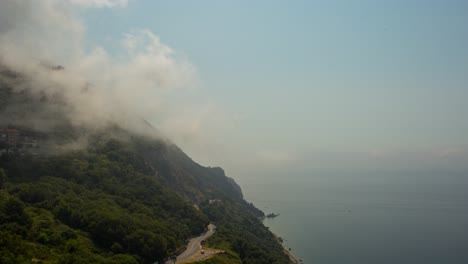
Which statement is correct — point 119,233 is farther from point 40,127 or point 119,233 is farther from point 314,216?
point 314,216

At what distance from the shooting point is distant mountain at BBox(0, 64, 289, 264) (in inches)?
1975

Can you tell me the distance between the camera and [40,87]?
119 m

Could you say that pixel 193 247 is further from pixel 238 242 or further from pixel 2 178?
pixel 2 178

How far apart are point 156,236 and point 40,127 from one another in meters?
62.0

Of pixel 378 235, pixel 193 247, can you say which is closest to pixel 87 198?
pixel 193 247

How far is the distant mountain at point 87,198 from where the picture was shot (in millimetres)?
50156

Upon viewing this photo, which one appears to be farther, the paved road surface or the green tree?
the green tree

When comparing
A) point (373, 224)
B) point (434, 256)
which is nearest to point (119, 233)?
point (434, 256)

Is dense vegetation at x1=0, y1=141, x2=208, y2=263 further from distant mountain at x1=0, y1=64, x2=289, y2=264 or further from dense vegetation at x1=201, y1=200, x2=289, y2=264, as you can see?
dense vegetation at x1=201, y1=200, x2=289, y2=264

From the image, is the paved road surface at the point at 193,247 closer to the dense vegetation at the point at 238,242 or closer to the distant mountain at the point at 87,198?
the distant mountain at the point at 87,198

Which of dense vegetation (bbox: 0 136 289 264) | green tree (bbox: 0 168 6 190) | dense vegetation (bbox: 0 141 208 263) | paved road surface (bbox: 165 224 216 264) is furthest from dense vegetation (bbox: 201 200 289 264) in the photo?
green tree (bbox: 0 168 6 190)

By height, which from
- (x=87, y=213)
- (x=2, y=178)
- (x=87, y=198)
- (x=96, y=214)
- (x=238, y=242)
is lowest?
(x=238, y=242)

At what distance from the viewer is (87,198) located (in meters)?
72.0

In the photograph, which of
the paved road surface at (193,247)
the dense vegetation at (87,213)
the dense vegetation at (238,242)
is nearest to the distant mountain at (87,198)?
the dense vegetation at (87,213)
